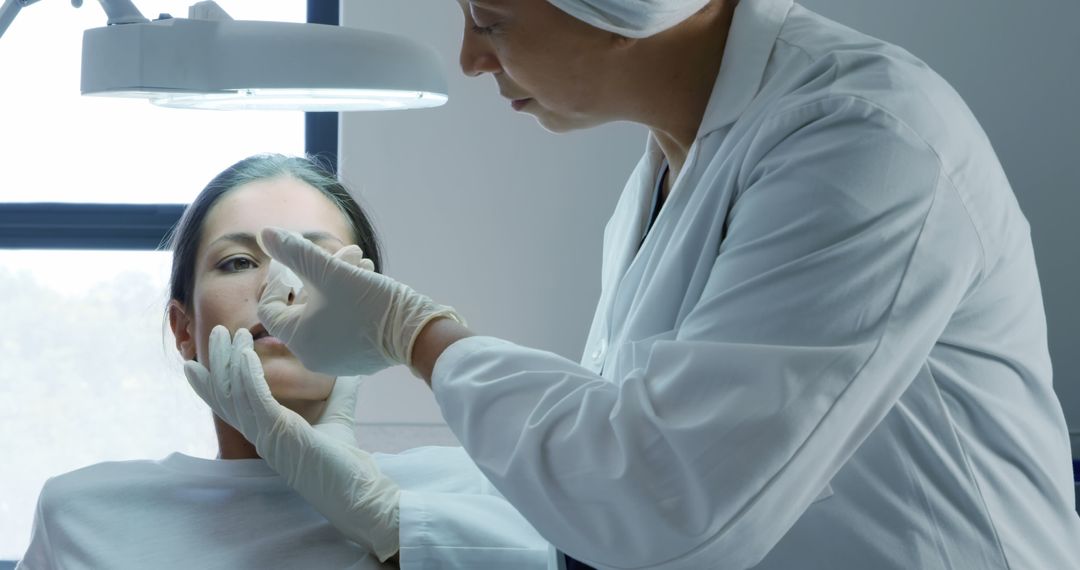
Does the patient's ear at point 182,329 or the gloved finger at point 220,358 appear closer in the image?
the gloved finger at point 220,358

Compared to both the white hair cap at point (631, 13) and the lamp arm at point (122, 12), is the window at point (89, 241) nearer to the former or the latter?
the lamp arm at point (122, 12)

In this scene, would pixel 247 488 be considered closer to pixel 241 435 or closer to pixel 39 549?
pixel 241 435

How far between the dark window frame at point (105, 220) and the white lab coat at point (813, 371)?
1.53 meters

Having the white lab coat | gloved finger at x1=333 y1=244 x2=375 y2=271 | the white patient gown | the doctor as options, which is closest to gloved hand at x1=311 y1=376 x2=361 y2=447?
the white patient gown

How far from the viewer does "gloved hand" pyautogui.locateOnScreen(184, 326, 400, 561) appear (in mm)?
1495

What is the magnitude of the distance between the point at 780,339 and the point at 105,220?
6.60ft

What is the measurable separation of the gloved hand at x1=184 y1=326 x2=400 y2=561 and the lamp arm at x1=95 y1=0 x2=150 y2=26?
501 mm

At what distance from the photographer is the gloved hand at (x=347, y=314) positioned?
1.20m

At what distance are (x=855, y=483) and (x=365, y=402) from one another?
1.58 metres

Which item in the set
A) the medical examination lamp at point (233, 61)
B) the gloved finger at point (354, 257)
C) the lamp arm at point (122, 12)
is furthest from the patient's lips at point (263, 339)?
the lamp arm at point (122, 12)

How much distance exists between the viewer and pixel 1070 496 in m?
1.10

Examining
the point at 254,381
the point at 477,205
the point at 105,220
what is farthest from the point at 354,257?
the point at 105,220

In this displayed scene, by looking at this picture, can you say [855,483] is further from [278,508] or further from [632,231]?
[278,508]

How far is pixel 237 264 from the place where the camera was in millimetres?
1739
